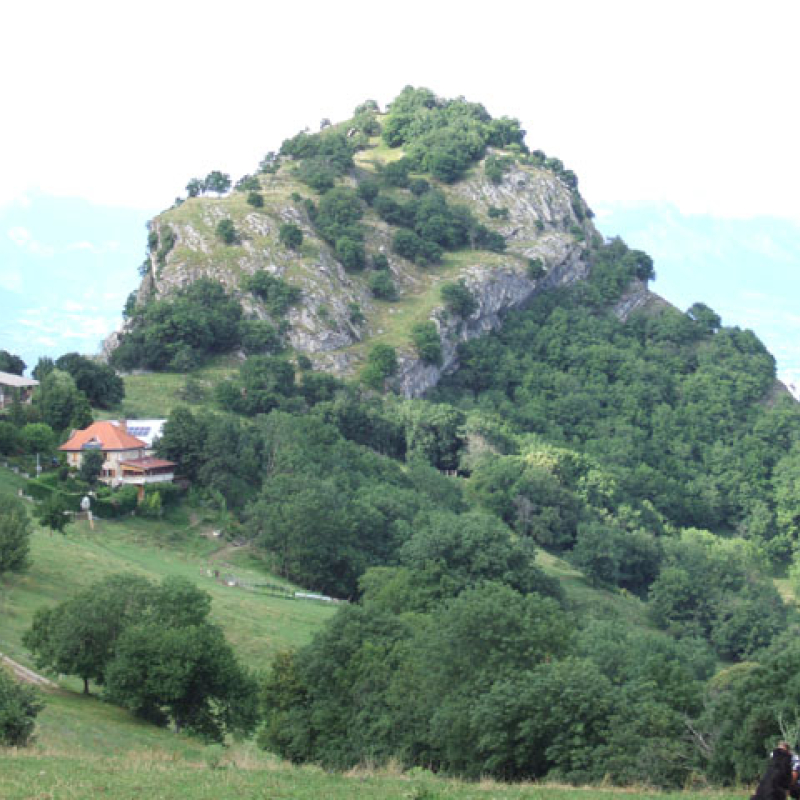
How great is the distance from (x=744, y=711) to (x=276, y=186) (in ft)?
294

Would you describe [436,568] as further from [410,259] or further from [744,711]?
[410,259]

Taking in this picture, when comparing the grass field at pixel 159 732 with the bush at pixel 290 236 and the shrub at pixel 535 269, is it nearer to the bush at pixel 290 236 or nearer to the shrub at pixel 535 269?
the bush at pixel 290 236

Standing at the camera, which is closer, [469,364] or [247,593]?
[247,593]

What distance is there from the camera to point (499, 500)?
2874 inches

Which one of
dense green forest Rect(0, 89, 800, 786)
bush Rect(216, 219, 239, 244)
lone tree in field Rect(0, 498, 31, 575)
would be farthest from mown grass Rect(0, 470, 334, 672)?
bush Rect(216, 219, 239, 244)

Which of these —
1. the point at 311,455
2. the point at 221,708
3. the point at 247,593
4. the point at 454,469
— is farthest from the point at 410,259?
the point at 221,708

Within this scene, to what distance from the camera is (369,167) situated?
118 meters

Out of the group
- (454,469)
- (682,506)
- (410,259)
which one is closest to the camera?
(454,469)

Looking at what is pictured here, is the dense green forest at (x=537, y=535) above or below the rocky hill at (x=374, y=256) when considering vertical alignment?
below

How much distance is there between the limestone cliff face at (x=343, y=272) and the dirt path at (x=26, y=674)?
56.7 meters

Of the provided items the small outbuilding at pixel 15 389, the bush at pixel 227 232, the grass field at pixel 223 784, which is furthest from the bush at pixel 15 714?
the bush at pixel 227 232

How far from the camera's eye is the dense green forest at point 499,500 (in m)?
23.8

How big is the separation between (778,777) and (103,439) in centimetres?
4709

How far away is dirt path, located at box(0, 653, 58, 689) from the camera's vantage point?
30594 mm
